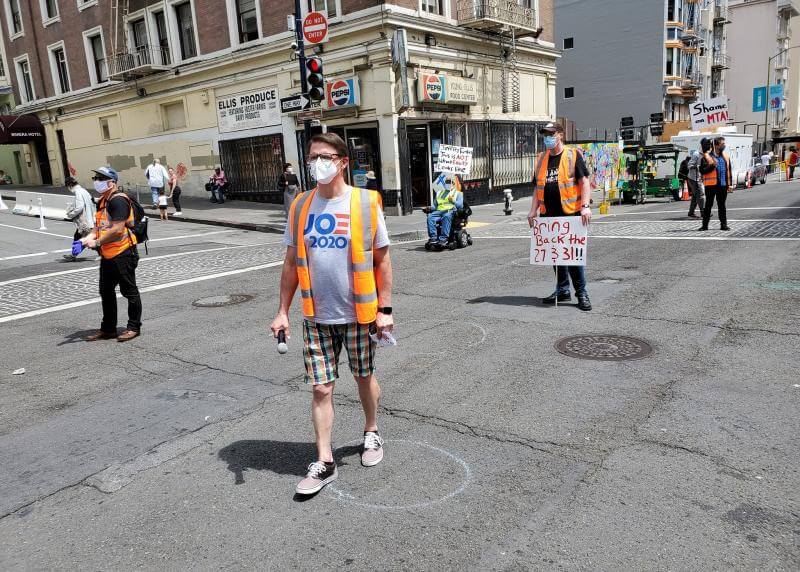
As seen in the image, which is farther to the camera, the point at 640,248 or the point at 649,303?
the point at 640,248

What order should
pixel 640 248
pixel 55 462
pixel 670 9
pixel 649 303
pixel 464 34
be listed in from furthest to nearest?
1. pixel 670 9
2. pixel 464 34
3. pixel 640 248
4. pixel 649 303
5. pixel 55 462

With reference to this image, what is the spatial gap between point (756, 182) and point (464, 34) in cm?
1865

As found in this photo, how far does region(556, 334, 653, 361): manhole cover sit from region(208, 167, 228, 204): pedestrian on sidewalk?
21.5m

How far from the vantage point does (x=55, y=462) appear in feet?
13.1

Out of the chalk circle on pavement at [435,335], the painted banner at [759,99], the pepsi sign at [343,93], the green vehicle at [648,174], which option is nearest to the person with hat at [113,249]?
the chalk circle on pavement at [435,335]

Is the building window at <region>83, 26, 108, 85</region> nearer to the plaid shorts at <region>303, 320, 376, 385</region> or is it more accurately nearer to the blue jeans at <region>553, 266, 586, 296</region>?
the blue jeans at <region>553, 266, 586, 296</region>

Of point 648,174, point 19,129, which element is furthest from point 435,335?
point 19,129

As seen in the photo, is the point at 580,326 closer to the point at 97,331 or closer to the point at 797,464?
the point at 797,464

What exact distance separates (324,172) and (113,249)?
14.6 feet

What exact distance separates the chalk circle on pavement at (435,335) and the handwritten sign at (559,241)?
1385 mm

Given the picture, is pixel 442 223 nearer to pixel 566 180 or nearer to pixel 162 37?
pixel 566 180

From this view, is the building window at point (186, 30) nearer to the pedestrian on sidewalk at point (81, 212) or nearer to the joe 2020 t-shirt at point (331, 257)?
the pedestrian on sidewalk at point (81, 212)

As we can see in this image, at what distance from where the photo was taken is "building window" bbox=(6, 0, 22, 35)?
34.9 meters

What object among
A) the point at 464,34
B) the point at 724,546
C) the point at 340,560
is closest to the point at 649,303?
the point at 724,546
